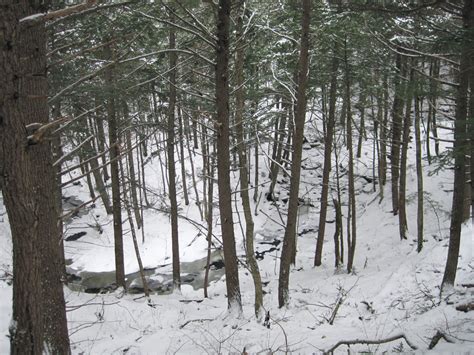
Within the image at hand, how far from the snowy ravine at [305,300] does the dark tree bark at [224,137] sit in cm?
108

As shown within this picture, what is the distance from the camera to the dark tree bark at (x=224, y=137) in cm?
711

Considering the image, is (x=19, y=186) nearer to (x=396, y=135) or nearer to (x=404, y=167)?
(x=404, y=167)

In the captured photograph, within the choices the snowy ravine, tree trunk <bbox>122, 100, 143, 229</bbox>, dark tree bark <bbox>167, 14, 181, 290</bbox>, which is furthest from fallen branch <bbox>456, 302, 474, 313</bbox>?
dark tree bark <bbox>167, 14, 181, 290</bbox>

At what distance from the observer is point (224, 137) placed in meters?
7.48

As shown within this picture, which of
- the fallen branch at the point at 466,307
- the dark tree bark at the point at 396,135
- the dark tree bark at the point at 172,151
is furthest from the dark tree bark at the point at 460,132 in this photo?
the dark tree bark at the point at 172,151

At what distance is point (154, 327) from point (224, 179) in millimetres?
4152

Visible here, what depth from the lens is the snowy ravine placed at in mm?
6617

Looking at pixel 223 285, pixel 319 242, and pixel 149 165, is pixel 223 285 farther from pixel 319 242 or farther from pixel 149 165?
pixel 149 165

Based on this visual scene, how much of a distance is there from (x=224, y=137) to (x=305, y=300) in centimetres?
558

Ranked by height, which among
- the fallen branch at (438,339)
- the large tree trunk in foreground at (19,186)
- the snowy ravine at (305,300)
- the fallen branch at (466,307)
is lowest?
the snowy ravine at (305,300)

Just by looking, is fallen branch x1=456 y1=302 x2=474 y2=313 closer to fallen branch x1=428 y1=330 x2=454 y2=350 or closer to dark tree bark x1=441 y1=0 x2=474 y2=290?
dark tree bark x1=441 y1=0 x2=474 y2=290

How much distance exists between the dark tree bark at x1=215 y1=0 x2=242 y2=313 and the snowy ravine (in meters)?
1.08

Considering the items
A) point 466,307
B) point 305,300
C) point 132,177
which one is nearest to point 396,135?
point 305,300

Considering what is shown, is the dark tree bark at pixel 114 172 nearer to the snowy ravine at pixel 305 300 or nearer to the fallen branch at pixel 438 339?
the snowy ravine at pixel 305 300
